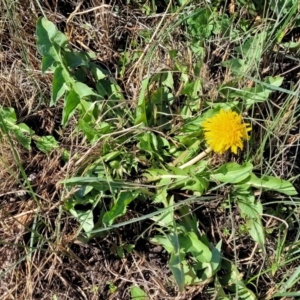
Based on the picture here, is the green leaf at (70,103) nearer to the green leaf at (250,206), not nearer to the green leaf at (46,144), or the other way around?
the green leaf at (46,144)

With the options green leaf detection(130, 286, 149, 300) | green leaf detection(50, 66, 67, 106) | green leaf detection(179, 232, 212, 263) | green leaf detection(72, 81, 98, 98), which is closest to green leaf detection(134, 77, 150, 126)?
green leaf detection(72, 81, 98, 98)

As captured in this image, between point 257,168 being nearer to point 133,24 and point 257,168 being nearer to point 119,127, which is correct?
point 119,127

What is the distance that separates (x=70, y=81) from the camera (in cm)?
176

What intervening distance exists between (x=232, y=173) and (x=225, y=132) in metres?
0.15

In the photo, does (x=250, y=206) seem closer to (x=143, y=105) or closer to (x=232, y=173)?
(x=232, y=173)

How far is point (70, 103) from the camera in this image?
5.74 feet

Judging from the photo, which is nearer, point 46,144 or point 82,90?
point 82,90

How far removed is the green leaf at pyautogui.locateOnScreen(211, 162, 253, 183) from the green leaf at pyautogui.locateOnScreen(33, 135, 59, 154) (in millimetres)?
533

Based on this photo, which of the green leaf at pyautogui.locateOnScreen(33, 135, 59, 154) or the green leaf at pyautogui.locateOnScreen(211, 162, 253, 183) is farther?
the green leaf at pyautogui.locateOnScreen(33, 135, 59, 154)

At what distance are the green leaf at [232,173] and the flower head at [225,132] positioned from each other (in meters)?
0.06

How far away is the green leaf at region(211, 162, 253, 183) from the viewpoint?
1.73 metres

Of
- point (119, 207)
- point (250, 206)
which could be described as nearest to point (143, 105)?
point (119, 207)

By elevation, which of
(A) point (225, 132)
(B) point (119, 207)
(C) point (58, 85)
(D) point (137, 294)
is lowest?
(D) point (137, 294)

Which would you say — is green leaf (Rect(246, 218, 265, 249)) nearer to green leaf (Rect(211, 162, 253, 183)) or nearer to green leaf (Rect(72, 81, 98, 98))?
green leaf (Rect(211, 162, 253, 183))
